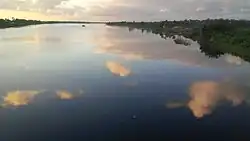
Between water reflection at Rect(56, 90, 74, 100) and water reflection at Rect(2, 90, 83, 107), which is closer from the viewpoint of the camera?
water reflection at Rect(2, 90, 83, 107)

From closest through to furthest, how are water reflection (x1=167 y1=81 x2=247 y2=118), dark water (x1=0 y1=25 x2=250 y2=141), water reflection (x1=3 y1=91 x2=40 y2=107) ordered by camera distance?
dark water (x1=0 y1=25 x2=250 y2=141), water reflection (x1=167 y1=81 x2=247 y2=118), water reflection (x1=3 y1=91 x2=40 y2=107)

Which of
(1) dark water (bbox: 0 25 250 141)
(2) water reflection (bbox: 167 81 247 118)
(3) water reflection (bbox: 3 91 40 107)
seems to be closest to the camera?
(1) dark water (bbox: 0 25 250 141)

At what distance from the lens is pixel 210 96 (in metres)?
22.2

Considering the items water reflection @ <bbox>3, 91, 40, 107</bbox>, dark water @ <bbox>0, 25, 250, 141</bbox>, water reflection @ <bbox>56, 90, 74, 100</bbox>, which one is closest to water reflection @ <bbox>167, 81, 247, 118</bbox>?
dark water @ <bbox>0, 25, 250, 141</bbox>

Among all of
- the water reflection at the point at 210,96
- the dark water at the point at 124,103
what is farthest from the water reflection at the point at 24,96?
the water reflection at the point at 210,96

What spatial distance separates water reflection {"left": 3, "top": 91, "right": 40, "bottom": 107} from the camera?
1993 cm

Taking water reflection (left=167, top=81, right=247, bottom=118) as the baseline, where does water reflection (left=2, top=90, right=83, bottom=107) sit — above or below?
above

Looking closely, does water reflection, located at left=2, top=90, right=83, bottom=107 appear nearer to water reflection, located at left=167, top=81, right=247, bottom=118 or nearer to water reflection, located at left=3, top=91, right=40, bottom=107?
water reflection, located at left=3, top=91, right=40, bottom=107

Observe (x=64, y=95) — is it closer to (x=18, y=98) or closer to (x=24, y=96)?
(x=24, y=96)

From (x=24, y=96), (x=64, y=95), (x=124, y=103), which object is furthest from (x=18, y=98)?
(x=124, y=103)

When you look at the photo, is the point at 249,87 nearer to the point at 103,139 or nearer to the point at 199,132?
the point at 199,132

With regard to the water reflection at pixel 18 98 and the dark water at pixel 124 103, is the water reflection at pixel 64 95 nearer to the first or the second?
the dark water at pixel 124 103

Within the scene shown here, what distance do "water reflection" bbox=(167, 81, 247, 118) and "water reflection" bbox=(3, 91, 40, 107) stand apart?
6789 mm

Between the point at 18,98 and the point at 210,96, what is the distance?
9732 mm
